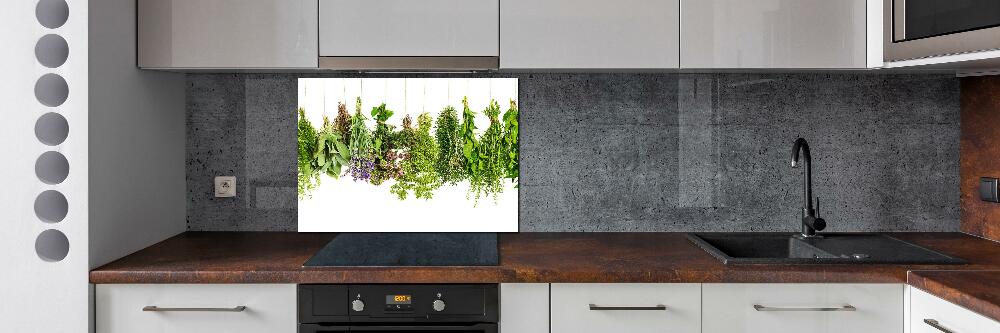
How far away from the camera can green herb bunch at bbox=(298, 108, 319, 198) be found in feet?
8.20

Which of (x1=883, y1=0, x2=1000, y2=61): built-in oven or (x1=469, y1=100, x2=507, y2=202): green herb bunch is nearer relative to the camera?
(x1=883, y1=0, x2=1000, y2=61): built-in oven

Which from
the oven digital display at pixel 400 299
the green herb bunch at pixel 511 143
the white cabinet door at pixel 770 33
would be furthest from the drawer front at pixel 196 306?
the white cabinet door at pixel 770 33

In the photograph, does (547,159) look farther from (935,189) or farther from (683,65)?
(935,189)

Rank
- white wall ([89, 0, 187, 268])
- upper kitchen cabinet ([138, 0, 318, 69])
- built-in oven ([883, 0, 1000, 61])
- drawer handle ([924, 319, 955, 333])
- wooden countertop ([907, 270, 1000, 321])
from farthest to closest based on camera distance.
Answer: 1. upper kitchen cabinet ([138, 0, 318, 69])
2. white wall ([89, 0, 187, 268])
3. built-in oven ([883, 0, 1000, 61])
4. drawer handle ([924, 319, 955, 333])
5. wooden countertop ([907, 270, 1000, 321])

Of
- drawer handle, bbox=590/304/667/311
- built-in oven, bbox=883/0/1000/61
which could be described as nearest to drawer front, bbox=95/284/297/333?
drawer handle, bbox=590/304/667/311

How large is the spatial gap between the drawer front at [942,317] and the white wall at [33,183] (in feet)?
6.92

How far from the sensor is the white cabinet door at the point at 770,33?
2.11 metres

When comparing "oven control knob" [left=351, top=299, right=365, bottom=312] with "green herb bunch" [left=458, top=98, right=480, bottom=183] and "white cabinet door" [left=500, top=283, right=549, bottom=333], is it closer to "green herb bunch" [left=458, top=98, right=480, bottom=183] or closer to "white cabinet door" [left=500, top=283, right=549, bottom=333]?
"white cabinet door" [left=500, top=283, right=549, bottom=333]

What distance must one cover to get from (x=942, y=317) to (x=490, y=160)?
1.41m

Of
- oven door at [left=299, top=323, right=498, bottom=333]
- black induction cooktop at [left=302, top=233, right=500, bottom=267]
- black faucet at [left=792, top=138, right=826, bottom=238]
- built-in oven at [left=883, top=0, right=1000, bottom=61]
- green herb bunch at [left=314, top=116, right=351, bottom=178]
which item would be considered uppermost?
built-in oven at [left=883, top=0, right=1000, bottom=61]

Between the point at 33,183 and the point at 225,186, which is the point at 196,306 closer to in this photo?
the point at 33,183

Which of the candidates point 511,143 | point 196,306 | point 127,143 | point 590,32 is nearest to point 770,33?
point 590,32

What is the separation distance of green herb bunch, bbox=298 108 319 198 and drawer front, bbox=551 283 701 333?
1.08 m

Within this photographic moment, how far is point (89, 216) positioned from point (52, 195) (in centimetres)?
15
